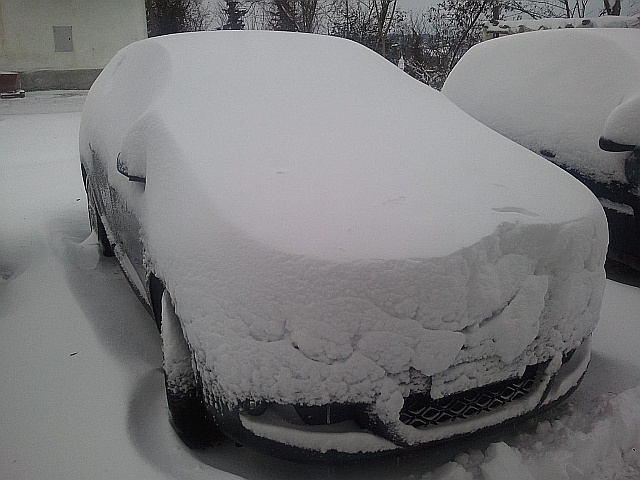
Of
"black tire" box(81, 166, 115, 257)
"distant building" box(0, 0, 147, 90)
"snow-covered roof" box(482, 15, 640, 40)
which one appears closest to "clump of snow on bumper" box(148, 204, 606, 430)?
"black tire" box(81, 166, 115, 257)

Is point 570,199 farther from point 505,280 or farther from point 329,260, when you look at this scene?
point 329,260

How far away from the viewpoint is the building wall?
14875 millimetres

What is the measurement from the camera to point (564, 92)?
386 cm

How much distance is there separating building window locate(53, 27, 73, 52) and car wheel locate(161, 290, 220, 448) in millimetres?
16072

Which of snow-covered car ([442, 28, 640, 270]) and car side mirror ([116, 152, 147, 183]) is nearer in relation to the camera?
car side mirror ([116, 152, 147, 183])

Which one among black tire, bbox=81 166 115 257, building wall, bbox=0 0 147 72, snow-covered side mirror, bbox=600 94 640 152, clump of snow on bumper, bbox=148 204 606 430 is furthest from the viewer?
building wall, bbox=0 0 147 72

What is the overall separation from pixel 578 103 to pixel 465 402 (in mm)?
2547

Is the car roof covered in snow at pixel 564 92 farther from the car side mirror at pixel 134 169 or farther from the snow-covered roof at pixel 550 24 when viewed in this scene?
the car side mirror at pixel 134 169

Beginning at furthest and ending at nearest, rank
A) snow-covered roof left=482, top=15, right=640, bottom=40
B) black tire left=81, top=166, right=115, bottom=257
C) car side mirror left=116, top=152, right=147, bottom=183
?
snow-covered roof left=482, top=15, right=640, bottom=40, black tire left=81, top=166, right=115, bottom=257, car side mirror left=116, top=152, right=147, bottom=183

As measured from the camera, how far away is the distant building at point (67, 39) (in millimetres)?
15148

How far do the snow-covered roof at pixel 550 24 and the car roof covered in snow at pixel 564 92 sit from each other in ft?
2.81

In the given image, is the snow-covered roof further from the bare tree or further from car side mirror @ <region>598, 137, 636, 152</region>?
the bare tree

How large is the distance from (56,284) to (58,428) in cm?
141

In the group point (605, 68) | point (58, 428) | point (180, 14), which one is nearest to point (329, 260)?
point (58, 428)
